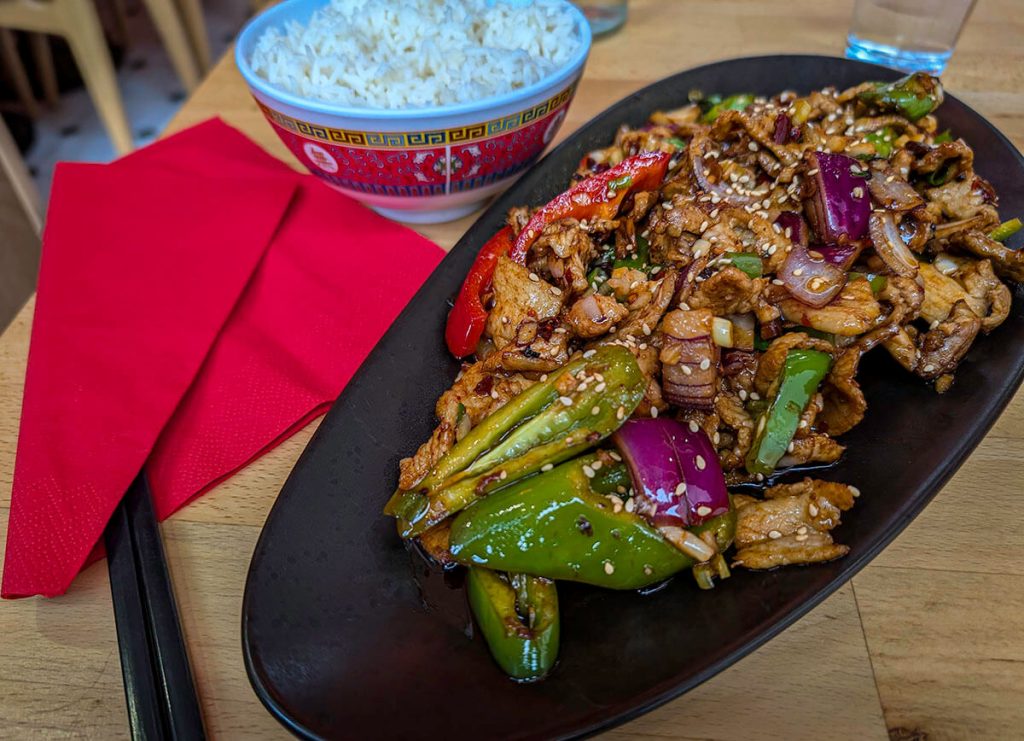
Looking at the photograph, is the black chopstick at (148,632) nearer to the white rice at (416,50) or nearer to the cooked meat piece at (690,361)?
the cooked meat piece at (690,361)

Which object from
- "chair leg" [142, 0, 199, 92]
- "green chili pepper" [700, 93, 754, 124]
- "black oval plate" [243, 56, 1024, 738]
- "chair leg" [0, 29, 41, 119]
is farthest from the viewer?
"chair leg" [0, 29, 41, 119]

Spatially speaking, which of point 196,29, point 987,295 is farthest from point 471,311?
point 196,29

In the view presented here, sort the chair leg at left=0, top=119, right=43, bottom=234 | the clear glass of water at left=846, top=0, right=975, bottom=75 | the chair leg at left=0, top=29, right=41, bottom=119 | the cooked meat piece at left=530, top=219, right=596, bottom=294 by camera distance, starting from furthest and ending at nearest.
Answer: the chair leg at left=0, top=29, right=41, bottom=119
the chair leg at left=0, top=119, right=43, bottom=234
the clear glass of water at left=846, top=0, right=975, bottom=75
the cooked meat piece at left=530, top=219, right=596, bottom=294

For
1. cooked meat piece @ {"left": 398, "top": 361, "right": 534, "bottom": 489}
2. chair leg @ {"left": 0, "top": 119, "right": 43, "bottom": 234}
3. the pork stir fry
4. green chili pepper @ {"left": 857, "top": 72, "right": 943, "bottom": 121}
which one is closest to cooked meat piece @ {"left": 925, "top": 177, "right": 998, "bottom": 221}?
the pork stir fry

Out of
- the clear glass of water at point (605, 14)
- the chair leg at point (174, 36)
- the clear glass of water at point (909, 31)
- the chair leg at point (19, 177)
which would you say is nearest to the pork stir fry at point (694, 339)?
the clear glass of water at point (909, 31)

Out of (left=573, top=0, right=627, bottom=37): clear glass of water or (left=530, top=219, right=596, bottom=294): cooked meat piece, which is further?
(left=573, top=0, right=627, bottom=37): clear glass of water

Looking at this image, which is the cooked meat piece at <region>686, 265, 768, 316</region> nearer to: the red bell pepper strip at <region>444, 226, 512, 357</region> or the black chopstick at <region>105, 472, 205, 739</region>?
the red bell pepper strip at <region>444, 226, 512, 357</region>

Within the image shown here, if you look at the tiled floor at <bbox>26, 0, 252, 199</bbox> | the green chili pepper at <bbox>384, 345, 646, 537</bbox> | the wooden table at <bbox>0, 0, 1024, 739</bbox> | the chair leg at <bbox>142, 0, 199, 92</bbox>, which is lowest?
the tiled floor at <bbox>26, 0, 252, 199</bbox>
